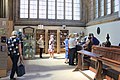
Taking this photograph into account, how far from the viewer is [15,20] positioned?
52.3 feet

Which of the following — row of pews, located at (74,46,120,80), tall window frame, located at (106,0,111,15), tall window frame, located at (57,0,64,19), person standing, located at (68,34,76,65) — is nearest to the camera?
row of pews, located at (74,46,120,80)

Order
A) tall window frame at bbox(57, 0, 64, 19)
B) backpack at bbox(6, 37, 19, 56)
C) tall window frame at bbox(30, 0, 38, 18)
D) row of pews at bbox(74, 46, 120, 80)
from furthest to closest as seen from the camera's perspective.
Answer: tall window frame at bbox(57, 0, 64, 19) → tall window frame at bbox(30, 0, 38, 18) → backpack at bbox(6, 37, 19, 56) → row of pews at bbox(74, 46, 120, 80)

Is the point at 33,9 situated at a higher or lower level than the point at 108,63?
higher

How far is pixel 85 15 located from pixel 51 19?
273 cm

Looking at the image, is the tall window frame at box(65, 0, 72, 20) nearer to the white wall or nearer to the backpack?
the white wall

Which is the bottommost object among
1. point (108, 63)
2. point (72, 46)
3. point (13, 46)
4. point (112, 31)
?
point (108, 63)

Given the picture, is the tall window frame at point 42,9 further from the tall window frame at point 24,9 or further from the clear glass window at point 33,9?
the tall window frame at point 24,9

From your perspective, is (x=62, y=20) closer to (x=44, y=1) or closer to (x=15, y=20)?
(x=44, y=1)

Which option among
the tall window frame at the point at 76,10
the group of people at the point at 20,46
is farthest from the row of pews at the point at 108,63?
the tall window frame at the point at 76,10

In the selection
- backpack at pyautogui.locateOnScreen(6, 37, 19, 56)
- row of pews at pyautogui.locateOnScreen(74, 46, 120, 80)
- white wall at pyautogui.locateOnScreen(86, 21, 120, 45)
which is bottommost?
row of pews at pyautogui.locateOnScreen(74, 46, 120, 80)

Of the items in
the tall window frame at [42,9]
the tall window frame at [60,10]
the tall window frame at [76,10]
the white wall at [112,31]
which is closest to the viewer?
the white wall at [112,31]

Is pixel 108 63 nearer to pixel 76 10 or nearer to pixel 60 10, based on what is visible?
pixel 60 10

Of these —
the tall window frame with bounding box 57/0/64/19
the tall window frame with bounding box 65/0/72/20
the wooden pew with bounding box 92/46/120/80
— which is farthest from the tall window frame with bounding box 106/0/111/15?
the wooden pew with bounding box 92/46/120/80

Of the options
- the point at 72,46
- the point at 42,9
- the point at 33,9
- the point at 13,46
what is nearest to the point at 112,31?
the point at 72,46
